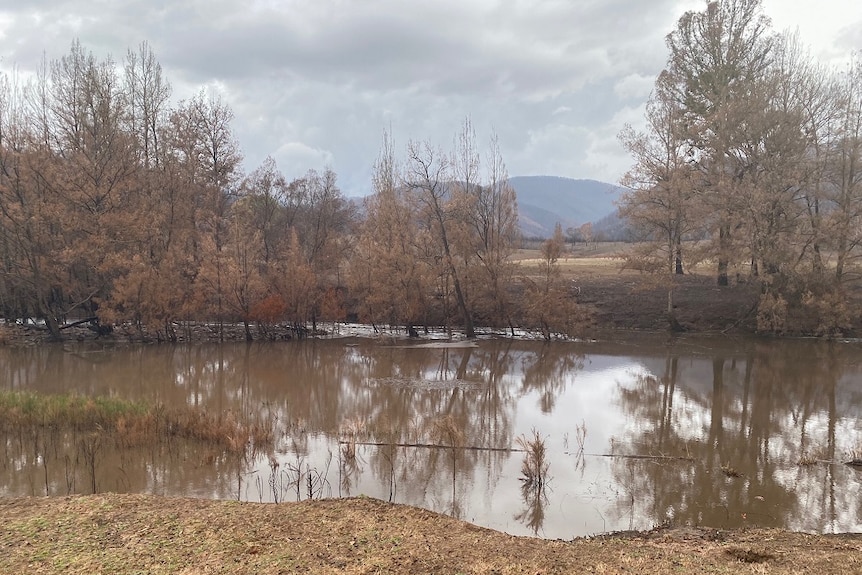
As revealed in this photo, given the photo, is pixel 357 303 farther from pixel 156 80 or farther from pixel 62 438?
pixel 62 438

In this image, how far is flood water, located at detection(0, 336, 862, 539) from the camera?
7.67 m

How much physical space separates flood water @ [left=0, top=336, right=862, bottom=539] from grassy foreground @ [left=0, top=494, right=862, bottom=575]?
98 centimetres

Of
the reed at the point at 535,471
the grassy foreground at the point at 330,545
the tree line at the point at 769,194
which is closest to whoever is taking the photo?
the grassy foreground at the point at 330,545

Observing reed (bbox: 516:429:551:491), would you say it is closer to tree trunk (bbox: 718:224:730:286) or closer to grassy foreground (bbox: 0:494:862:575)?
grassy foreground (bbox: 0:494:862:575)

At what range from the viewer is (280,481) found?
8.22 meters

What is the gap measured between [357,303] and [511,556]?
28828 millimetres

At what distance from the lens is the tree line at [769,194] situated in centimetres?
2512

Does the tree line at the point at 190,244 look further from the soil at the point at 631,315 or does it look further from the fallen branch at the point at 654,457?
the fallen branch at the point at 654,457

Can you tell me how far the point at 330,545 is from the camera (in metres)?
5.40

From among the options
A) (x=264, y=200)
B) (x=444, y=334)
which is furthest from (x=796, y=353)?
(x=264, y=200)

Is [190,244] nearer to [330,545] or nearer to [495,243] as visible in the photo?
[495,243]

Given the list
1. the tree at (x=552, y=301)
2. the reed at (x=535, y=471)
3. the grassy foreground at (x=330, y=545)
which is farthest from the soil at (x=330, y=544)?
the tree at (x=552, y=301)

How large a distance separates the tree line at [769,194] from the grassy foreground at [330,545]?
22.0m

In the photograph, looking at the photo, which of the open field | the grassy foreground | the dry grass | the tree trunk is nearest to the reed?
the grassy foreground
